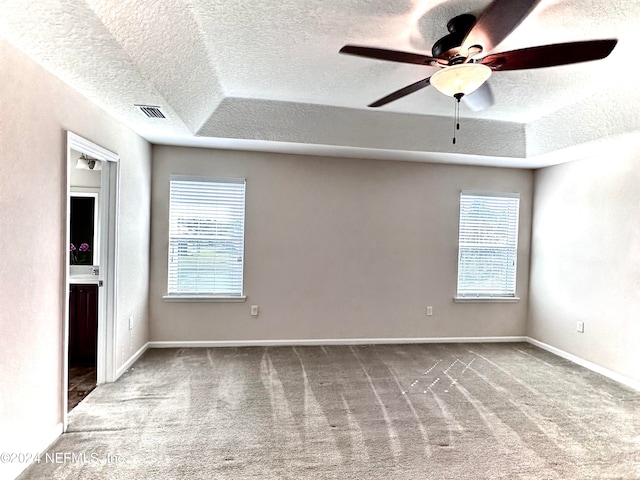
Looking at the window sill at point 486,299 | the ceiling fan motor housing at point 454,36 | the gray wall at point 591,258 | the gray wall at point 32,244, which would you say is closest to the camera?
the gray wall at point 32,244

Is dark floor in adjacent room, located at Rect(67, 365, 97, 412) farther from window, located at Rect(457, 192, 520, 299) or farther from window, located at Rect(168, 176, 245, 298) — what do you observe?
window, located at Rect(457, 192, 520, 299)

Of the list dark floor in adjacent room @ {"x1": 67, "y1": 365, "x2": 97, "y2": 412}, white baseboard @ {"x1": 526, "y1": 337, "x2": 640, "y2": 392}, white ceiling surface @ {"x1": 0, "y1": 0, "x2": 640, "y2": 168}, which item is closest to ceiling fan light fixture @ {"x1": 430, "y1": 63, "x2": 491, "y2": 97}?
white ceiling surface @ {"x1": 0, "y1": 0, "x2": 640, "y2": 168}

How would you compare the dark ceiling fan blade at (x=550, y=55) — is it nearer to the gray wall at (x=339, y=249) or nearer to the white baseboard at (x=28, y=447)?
the gray wall at (x=339, y=249)

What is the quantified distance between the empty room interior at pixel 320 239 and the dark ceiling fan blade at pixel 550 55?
0.01m

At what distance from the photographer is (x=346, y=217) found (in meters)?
4.46

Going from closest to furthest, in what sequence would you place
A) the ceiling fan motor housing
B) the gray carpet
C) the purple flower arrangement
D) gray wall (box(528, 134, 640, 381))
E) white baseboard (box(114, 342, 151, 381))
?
the ceiling fan motor housing
the gray carpet
white baseboard (box(114, 342, 151, 381))
gray wall (box(528, 134, 640, 381))
the purple flower arrangement

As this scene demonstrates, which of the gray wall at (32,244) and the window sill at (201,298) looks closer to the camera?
the gray wall at (32,244)

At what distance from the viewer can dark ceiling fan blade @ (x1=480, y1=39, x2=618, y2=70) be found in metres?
1.70

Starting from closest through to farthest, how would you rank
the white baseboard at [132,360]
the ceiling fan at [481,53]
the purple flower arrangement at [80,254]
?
the ceiling fan at [481,53]
the white baseboard at [132,360]
the purple flower arrangement at [80,254]

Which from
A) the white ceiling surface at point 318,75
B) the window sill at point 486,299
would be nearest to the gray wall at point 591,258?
the window sill at point 486,299

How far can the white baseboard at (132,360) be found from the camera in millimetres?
3344

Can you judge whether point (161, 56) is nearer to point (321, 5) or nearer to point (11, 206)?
point (321, 5)

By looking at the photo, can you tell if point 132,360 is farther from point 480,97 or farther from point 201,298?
point 480,97

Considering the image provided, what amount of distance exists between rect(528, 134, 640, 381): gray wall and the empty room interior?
0.03 m
